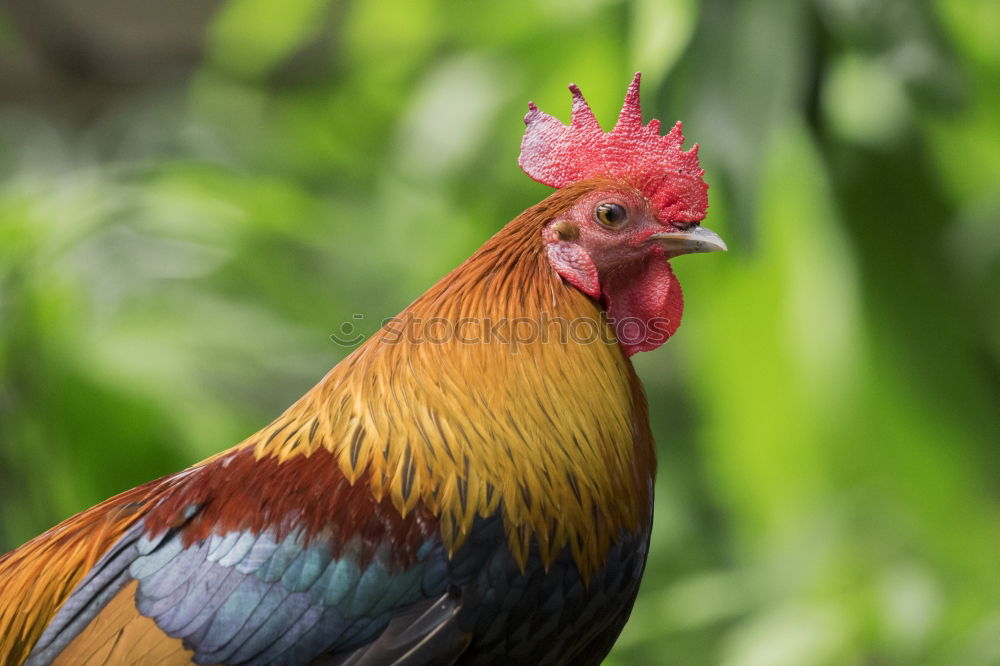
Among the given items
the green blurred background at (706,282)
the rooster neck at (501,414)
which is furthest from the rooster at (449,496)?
the green blurred background at (706,282)

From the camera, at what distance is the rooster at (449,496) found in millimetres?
1344

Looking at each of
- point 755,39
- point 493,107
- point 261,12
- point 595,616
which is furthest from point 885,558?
point 261,12

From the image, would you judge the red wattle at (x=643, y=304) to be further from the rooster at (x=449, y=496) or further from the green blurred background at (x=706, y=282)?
the green blurred background at (x=706, y=282)

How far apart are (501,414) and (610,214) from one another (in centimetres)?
32

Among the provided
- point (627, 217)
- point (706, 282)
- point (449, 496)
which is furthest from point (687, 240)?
point (706, 282)

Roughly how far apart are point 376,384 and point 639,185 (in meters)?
0.46

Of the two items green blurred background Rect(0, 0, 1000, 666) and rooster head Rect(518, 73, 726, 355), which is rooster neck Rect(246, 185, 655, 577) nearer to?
rooster head Rect(518, 73, 726, 355)

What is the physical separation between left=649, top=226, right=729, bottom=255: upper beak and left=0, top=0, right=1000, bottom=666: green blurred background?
928 mm

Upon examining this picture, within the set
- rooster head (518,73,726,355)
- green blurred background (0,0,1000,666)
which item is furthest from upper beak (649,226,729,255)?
green blurred background (0,0,1000,666)

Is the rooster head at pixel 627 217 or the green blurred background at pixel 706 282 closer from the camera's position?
the rooster head at pixel 627 217

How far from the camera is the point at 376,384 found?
4.85 feet

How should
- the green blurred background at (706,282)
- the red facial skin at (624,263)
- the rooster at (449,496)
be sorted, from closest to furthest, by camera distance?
the rooster at (449,496), the red facial skin at (624,263), the green blurred background at (706,282)

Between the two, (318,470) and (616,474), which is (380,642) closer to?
(318,470)

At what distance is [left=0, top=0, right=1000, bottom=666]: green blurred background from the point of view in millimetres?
2598
